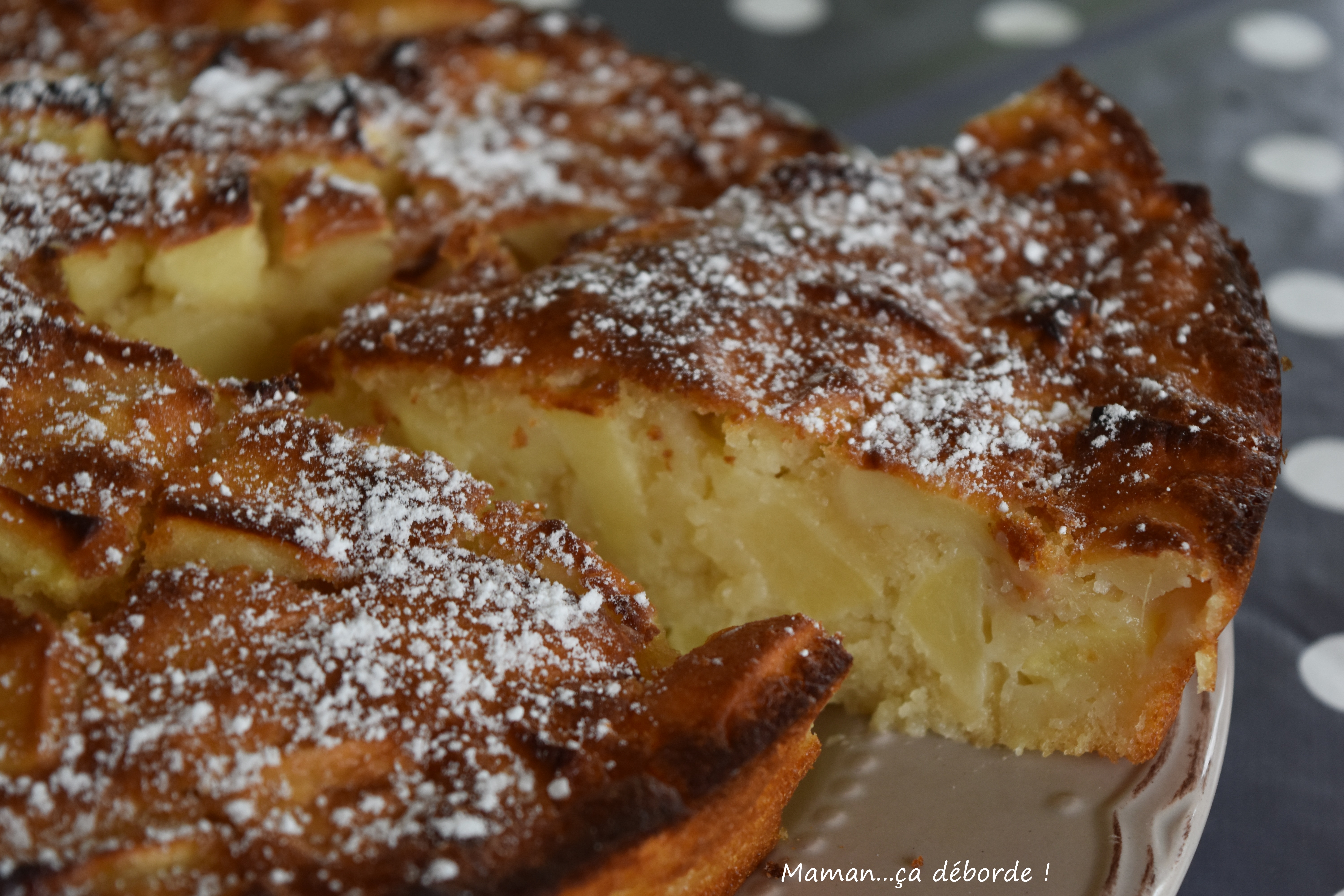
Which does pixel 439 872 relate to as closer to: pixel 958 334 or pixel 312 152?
pixel 958 334

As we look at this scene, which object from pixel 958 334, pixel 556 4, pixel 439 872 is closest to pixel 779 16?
pixel 556 4

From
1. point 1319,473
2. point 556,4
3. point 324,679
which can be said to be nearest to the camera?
point 324,679

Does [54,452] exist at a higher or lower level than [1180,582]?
higher

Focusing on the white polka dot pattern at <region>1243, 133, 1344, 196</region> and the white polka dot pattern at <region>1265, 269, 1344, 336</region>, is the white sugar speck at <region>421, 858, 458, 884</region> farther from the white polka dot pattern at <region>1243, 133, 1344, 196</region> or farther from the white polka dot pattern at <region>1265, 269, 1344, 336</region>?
the white polka dot pattern at <region>1243, 133, 1344, 196</region>

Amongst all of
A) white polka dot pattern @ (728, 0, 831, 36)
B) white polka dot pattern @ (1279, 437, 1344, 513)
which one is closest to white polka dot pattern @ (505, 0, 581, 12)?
white polka dot pattern @ (728, 0, 831, 36)

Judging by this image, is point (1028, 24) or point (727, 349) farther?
point (1028, 24)

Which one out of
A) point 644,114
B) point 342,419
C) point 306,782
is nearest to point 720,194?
point 644,114

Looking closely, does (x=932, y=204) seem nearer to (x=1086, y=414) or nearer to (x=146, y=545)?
(x=1086, y=414)
